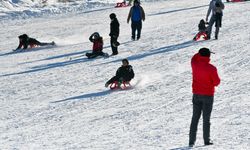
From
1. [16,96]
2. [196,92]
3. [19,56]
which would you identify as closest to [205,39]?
[19,56]

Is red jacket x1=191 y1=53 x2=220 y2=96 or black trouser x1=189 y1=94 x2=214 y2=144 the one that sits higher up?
red jacket x1=191 y1=53 x2=220 y2=96

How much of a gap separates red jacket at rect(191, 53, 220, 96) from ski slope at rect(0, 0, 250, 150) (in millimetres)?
908

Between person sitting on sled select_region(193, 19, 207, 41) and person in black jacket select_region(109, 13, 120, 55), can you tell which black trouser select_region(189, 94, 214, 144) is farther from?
person sitting on sled select_region(193, 19, 207, 41)

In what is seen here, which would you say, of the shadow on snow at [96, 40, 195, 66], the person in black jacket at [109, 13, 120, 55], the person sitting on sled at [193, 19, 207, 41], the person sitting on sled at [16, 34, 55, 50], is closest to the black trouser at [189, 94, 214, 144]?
the shadow on snow at [96, 40, 195, 66]

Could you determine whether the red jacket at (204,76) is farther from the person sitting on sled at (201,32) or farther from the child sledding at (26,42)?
the child sledding at (26,42)

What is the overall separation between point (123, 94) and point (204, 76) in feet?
18.2

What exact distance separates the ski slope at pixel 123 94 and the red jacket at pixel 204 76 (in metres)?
0.91

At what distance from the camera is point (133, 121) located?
12.0 m

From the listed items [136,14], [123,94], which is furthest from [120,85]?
[136,14]

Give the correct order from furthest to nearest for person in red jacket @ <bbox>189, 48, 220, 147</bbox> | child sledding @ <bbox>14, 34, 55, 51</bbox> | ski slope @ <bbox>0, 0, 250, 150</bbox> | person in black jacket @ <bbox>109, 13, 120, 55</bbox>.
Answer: child sledding @ <bbox>14, 34, 55, 51</bbox> → person in black jacket @ <bbox>109, 13, 120, 55</bbox> → ski slope @ <bbox>0, 0, 250, 150</bbox> → person in red jacket @ <bbox>189, 48, 220, 147</bbox>

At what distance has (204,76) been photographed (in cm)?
923

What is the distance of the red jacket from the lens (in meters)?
9.19

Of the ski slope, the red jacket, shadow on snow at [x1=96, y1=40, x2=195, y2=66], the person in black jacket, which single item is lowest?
the ski slope

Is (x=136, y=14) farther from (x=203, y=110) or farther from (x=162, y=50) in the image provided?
(x=203, y=110)
